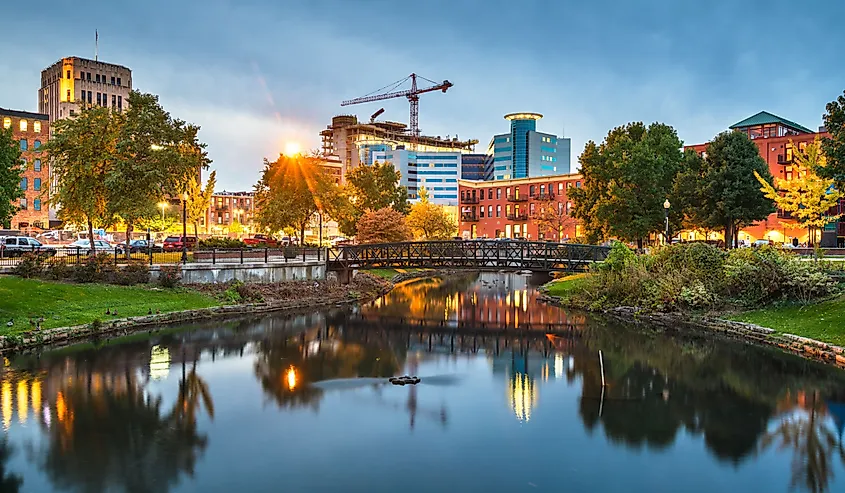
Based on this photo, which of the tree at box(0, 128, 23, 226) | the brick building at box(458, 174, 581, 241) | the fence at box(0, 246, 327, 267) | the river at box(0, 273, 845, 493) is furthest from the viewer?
the brick building at box(458, 174, 581, 241)

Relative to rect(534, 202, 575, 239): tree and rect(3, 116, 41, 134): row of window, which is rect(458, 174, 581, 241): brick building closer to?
rect(534, 202, 575, 239): tree

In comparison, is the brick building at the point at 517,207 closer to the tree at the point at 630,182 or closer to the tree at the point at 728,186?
the tree at the point at 630,182

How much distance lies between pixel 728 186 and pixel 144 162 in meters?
41.2

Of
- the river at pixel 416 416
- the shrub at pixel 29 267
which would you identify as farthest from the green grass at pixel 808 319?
the shrub at pixel 29 267

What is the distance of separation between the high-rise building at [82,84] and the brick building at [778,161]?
114320 millimetres

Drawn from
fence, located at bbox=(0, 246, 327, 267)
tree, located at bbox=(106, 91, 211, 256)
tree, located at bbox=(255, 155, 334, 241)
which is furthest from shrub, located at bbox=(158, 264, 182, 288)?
tree, located at bbox=(255, 155, 334, 241)

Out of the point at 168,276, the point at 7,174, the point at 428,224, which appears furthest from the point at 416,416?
the point at 428,224

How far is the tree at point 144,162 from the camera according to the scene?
42188 millimetres

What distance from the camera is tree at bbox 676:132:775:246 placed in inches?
1940

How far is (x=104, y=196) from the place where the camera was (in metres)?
43.0

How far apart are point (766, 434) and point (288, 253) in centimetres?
3636

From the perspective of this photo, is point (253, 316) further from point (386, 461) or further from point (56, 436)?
point (386, 461)

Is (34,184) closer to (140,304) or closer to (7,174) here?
(7,174)

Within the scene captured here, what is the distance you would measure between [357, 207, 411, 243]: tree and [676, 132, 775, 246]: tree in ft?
85.6
